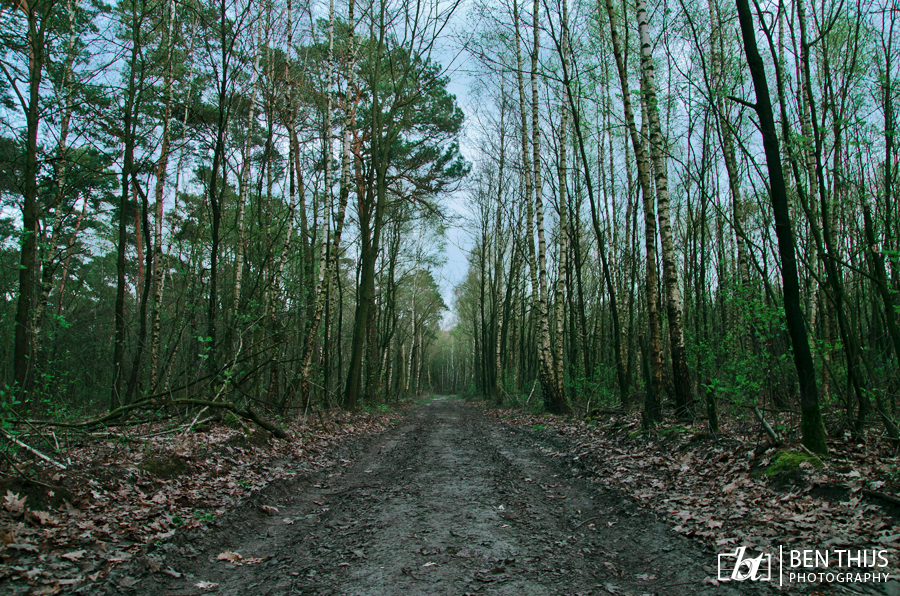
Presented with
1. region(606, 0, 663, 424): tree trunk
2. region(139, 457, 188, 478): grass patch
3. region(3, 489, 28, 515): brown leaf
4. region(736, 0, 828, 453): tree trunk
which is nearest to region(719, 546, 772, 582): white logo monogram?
region(736, 0, 828, 453): tree trunk

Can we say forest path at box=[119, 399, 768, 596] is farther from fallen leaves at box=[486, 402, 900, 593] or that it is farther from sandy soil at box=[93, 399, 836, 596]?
fallen leaves at box=[486, 402, 900, 593]

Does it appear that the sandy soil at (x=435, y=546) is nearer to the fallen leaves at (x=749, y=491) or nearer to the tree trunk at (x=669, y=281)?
the fallen leaves at (x=749, y=491)

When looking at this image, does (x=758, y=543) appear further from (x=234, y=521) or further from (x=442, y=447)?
(x=442, y=447)

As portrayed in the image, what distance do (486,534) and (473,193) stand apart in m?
19.7

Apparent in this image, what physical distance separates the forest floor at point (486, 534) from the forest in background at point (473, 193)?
127cm

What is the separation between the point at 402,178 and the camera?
51.7 ft

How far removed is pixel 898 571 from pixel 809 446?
2.14 meters

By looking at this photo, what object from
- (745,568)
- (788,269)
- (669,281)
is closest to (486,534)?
(745,568)

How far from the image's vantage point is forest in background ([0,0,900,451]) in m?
5.36

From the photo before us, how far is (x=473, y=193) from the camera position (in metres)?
22.0

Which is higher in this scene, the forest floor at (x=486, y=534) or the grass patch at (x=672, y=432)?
the grass patch at (x=672, y=432)

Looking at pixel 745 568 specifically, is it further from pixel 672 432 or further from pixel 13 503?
pixel 13 503

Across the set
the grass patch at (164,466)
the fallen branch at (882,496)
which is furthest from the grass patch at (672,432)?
the grass patch at (164,466)

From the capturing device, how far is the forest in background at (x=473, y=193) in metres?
5.36
